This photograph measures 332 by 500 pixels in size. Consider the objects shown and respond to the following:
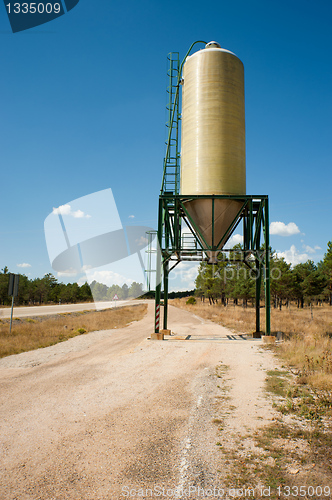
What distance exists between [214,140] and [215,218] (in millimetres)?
3722

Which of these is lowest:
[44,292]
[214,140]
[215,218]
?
[44,292]

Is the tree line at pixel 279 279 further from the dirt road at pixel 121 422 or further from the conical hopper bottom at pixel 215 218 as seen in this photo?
the dirt road at pixel 121 422

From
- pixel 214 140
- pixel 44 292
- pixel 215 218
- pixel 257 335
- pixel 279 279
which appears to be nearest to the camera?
pixel 214 140

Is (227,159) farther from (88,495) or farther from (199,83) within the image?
(88,495)

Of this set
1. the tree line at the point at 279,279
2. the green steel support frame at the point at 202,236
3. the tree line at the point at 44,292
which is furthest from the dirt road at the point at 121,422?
the tree line at the point at 44,292

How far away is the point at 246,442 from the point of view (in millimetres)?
4484

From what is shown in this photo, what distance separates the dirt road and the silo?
298 inches

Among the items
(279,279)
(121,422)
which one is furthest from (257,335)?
(279,279)

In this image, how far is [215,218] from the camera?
15656 mm

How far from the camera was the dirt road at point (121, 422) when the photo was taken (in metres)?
3.59

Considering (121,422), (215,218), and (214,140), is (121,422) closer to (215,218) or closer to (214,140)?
(215,218)

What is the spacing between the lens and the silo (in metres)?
15.3

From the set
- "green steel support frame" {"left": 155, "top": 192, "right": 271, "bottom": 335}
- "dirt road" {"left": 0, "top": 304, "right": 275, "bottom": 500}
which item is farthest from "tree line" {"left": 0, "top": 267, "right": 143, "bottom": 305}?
"dirt road" {"left": 0, "top": 304, "right": 275, "bottom": 500}

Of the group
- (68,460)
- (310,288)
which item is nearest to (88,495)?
(68,460)
